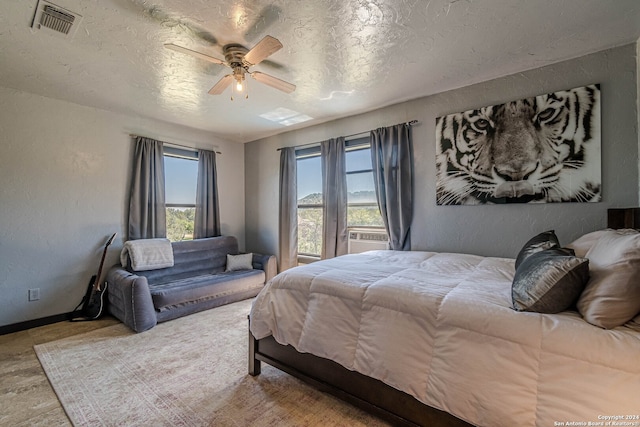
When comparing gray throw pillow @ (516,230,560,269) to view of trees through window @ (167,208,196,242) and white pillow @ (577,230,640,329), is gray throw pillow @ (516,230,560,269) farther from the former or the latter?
view of trees through window @ (167,208,196,242)

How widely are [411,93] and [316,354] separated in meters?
2.84

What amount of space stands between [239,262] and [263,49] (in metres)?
3.10

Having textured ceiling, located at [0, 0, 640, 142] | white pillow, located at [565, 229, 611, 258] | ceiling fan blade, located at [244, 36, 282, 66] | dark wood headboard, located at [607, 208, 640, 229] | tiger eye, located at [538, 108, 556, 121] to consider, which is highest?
textured ceiling, located at [0, 0, 640, 142]

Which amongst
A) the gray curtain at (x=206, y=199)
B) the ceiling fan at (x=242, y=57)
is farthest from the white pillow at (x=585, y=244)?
the gray curtain at (x=206, y=199)

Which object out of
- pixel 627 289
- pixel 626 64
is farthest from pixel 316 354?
pixel 626 64

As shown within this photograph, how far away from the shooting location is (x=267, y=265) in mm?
4270

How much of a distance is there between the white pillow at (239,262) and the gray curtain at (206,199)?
628 mm

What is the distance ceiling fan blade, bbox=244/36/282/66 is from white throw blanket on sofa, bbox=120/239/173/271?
8.68 feet

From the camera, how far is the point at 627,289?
40.7 inches

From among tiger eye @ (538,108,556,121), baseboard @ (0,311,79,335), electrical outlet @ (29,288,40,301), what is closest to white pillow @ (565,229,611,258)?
tiger eye @ (538,108,556,121)

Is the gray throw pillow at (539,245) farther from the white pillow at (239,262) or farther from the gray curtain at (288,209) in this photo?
the white pillow at (239,262)

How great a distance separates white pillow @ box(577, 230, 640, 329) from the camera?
3.38 feet

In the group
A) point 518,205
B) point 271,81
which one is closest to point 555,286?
point 518,205

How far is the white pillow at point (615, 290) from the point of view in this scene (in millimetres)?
1030
